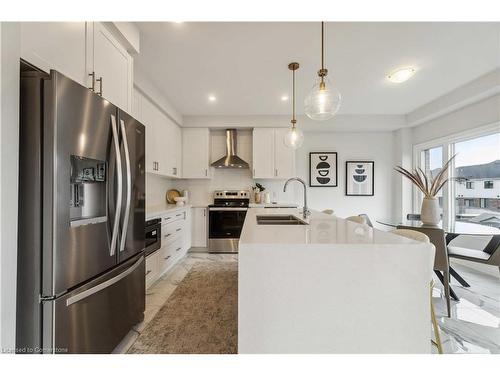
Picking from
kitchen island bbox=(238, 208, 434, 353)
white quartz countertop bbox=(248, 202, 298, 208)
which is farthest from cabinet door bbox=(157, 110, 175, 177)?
kitchen island bbox=(238, 208, 434, 353)

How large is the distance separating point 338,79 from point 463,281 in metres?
2.86

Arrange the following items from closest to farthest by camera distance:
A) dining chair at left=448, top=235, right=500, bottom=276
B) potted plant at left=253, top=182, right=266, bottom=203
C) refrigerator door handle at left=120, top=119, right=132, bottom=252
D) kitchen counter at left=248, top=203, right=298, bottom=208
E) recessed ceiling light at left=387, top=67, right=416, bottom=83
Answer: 1. refrigerator door handle at left=120, top=119, right=132, bottom=252
2. dining chair at left=448, top=235, right=500, bottom=276
3. recessed ceiling light at left=387, top=67, right=416, bottom=83
4. kitchen counter at left=248, top=203, right=298, bottom=208
5. potted plant at left=253, top=182, right=266, bottom=203

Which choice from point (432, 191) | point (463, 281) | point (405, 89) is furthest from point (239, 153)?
point (463, 281)

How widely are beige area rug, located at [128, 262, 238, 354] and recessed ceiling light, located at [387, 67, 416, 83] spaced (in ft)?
10.2

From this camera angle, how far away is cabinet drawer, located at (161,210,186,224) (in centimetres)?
286

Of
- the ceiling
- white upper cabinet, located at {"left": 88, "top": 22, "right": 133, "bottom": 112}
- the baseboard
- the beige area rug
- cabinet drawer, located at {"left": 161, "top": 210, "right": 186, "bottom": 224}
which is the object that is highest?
the ceiling

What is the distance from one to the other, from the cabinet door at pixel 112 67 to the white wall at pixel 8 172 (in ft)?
1.82

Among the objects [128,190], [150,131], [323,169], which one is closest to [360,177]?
[323,169]

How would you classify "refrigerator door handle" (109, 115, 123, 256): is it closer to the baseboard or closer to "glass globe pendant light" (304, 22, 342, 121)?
"glass globe pendant light" (304, 22, 342, 121)

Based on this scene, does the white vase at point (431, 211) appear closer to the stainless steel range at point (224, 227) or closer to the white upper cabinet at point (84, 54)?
the stainless steel range at point (224, 227)

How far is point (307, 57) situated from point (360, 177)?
3015mm

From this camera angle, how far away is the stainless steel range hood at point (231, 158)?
168 inches
